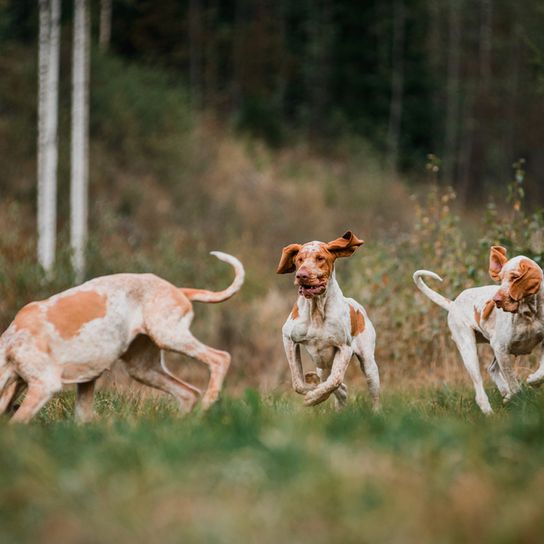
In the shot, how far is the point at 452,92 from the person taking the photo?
32.1 m

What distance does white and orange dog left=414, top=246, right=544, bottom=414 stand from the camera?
5.91 metres

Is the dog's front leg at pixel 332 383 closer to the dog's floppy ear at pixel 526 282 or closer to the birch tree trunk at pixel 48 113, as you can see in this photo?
the dog's floppy ear at pixel 526 282

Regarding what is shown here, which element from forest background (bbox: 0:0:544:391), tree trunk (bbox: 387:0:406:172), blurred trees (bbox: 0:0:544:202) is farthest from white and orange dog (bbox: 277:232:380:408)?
tree trunk (bbox: 387:0:406:172)

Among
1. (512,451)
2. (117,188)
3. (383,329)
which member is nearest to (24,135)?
(117,188)

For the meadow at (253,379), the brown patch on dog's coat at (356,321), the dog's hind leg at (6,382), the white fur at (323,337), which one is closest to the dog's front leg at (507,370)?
the meadow at (253,379)

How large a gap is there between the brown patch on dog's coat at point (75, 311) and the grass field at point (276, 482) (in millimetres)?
1280

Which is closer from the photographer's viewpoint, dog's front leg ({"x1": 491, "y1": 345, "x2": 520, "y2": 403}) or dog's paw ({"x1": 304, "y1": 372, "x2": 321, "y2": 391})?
dog's front leg ({"x1": 491, "y1": 345, "x2": 520, "y2": 403})

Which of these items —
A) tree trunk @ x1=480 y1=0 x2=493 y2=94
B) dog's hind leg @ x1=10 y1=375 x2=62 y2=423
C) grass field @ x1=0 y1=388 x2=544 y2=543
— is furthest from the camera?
tree trunk @ x1=480 y1=0 x2=493 y2=94

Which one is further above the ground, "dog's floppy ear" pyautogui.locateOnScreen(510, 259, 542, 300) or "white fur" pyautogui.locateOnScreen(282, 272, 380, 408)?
"dog's floppy ear" pyautogui.locateOnScreen(510, 259, 542, 300)

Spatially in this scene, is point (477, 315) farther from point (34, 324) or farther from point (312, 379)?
point (34, 324)

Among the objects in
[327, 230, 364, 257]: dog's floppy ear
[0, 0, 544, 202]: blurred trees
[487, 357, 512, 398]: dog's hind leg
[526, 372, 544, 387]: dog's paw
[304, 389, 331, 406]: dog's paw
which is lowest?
[487, 357, 512, 398]: dog's hind leg

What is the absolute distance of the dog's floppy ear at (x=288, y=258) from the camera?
6.20 m

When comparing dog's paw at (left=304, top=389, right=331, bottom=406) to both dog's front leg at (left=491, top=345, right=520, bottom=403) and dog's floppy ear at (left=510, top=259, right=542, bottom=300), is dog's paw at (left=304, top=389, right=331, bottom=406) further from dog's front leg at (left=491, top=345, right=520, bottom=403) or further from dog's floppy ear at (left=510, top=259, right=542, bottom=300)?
dog's floppy ear at (left=510, top=259, right=542, bottom=300)

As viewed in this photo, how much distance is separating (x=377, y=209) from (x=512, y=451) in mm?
19577
